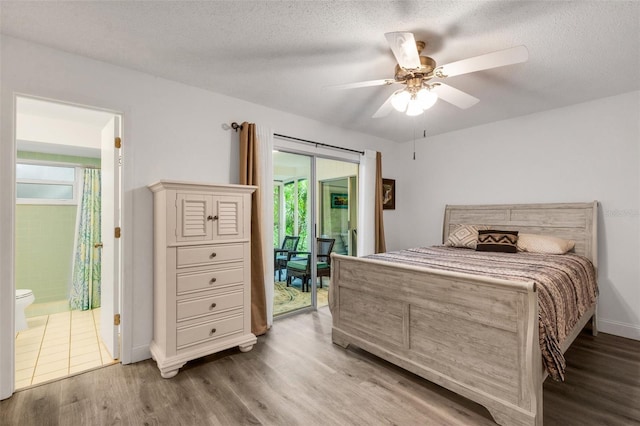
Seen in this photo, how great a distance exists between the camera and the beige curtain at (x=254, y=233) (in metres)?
3.12

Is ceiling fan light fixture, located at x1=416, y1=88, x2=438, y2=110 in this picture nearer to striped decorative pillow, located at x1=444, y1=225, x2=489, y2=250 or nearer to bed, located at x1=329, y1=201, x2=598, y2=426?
bed, located at x1=329, y1=201, x2=598, y2=426

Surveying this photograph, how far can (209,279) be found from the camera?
2570mm

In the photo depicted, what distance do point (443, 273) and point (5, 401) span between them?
3.05 meters

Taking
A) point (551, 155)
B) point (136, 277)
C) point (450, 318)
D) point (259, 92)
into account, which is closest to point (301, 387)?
point (450, 318)

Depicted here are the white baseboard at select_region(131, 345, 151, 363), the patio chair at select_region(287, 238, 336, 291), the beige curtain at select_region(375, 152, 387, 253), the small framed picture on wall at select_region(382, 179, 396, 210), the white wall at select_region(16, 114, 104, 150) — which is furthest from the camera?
the small framed picture on wall at select_region(382, 179, 396, 210)

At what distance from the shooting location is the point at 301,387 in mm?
2197

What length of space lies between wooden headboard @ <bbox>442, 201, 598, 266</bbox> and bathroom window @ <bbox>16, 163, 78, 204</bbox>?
5.27 metres

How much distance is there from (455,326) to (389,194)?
3.07 meters

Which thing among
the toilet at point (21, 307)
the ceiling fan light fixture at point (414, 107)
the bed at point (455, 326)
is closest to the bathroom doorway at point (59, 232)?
the toilet at point (21, 307)

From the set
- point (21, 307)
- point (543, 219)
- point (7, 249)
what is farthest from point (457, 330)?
point (21, 307)

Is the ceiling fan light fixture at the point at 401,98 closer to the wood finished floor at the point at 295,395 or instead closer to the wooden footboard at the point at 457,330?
the wooden footboard at the point at 457,330

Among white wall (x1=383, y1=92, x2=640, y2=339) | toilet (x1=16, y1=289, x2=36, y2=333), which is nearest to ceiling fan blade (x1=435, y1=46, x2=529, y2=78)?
white wall (x1=383, y1=92, x2=640, y2=339)

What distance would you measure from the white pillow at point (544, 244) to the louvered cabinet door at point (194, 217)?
127 inches

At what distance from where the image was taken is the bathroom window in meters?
3.92
